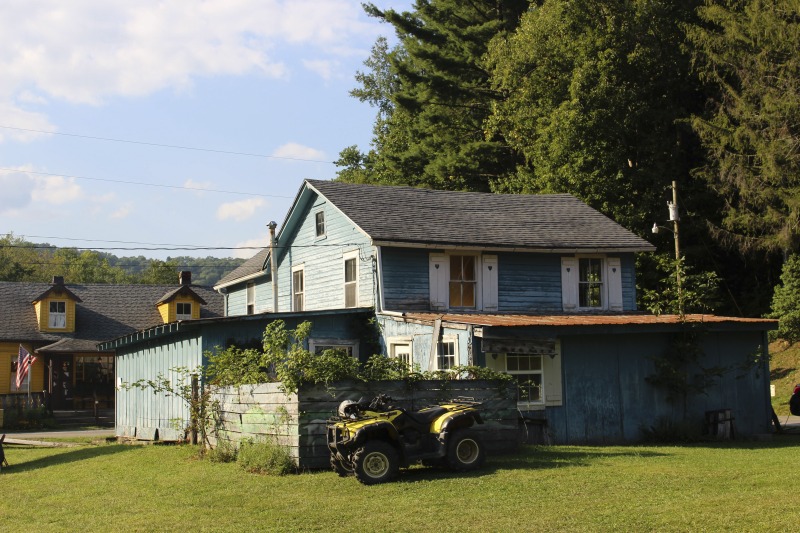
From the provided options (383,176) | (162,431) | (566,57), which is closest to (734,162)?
(566,57)

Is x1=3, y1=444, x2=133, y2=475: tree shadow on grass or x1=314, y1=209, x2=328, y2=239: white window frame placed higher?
x1=314, y1=209, x2=328, y2=239: white window frame

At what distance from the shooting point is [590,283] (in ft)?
91.9

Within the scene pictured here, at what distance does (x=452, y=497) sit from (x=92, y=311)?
36.9 metres

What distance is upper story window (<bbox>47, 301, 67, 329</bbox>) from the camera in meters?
42.8

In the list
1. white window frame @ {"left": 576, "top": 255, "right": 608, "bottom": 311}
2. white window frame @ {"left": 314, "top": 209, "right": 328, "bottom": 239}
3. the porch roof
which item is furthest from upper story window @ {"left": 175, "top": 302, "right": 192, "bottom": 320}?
the porch roof

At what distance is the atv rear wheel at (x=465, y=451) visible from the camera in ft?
45.5

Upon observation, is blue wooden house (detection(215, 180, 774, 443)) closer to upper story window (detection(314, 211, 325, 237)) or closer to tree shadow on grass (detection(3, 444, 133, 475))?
upper story window (detection(314, 211, 325, 237))

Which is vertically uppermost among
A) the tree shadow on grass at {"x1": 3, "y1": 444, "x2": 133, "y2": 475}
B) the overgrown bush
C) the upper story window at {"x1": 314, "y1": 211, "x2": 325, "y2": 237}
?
the upper story window at {"x1": 314, "y1": 211, "x2": 325, "y2": 237}

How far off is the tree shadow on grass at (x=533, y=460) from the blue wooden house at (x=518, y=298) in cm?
170

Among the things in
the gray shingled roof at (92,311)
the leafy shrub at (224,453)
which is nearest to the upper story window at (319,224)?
the leafy shrub at (224,453)

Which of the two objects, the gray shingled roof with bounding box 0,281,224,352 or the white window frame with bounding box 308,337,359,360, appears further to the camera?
the gray shingled roof with bounding box 0,281,224,352

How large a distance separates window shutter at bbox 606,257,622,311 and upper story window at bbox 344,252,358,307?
767cm

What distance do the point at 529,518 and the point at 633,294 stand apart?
19.0 meters

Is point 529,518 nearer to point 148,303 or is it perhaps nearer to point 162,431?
point 162,431
